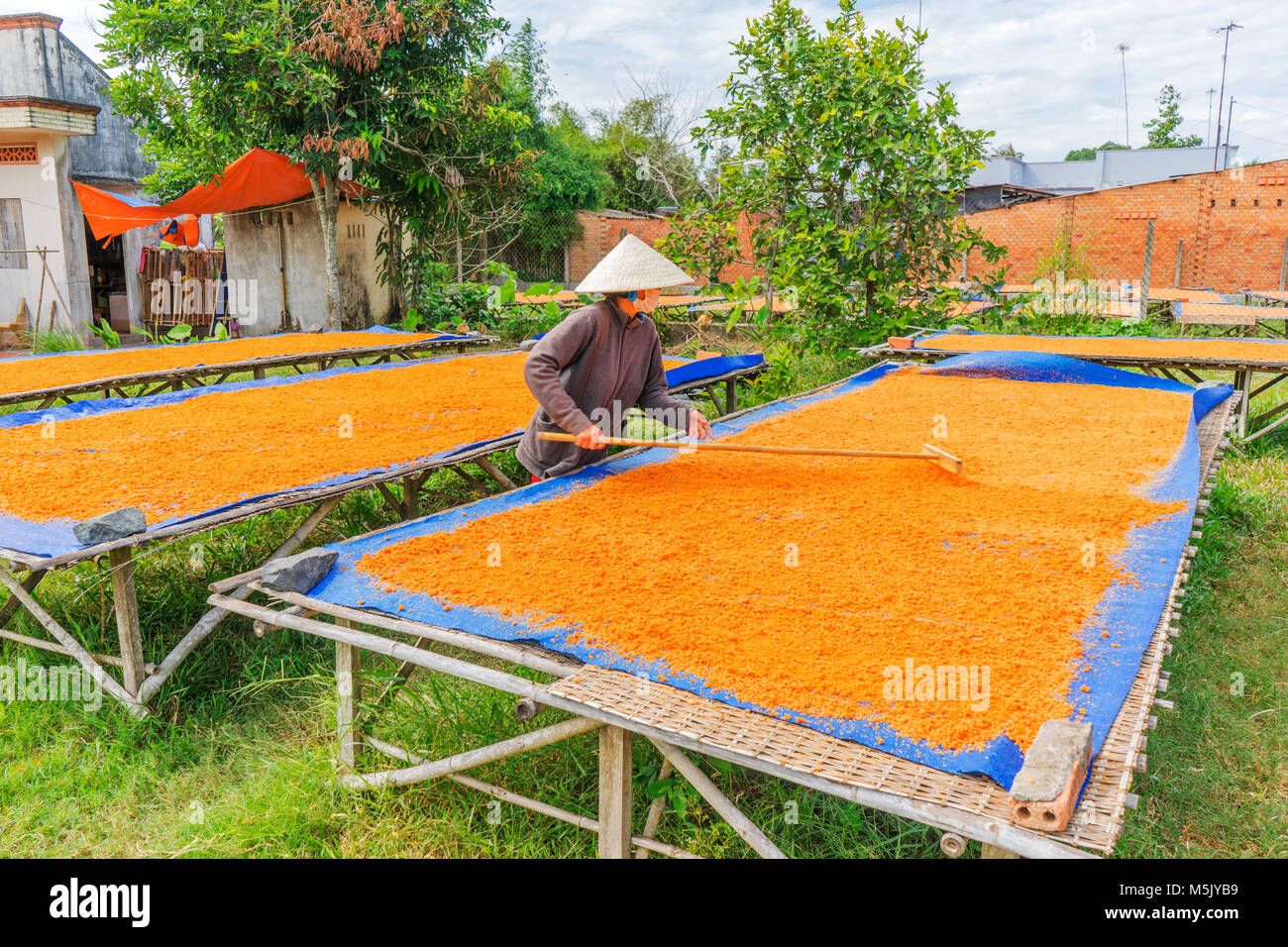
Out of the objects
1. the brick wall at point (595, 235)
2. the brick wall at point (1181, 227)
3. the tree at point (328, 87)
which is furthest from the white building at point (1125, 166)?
the tree at point (328, 87)

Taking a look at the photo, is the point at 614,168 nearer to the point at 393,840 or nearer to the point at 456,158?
the point at 456,158

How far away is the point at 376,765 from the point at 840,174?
6564mm

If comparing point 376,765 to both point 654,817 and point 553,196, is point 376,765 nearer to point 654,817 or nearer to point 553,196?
point 654,817

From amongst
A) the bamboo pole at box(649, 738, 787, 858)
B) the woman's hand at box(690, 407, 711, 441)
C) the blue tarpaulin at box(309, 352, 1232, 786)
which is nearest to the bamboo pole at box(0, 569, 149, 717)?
the blue tarpaulin at box(309, 352, 1232, 786)

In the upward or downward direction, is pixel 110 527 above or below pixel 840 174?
below

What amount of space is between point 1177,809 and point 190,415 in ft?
13.9

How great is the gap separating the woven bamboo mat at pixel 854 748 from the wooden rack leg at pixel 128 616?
1.64 metres

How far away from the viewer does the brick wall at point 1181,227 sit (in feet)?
54.0

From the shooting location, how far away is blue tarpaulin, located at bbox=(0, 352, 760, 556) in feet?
8.61

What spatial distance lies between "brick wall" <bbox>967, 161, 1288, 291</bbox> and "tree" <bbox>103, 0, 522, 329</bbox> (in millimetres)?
11165

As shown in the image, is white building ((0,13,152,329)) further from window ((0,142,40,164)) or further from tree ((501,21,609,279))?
tree ((501,21,609,279))

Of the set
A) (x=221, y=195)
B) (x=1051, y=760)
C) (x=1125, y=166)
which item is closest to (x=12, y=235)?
(x=221, y=195)

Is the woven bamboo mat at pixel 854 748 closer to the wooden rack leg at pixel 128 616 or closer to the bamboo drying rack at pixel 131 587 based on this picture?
the bamboo drying rack at pixel 131 587

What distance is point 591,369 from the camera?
343cm
